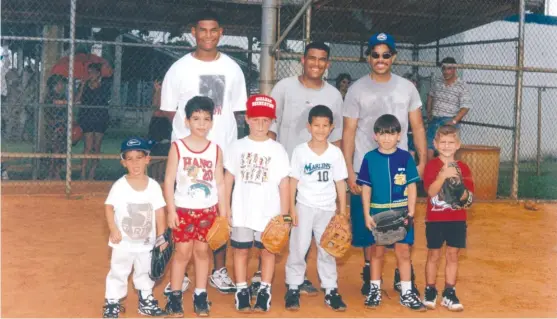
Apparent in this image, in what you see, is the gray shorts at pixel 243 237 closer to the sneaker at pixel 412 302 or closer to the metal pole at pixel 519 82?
the sneaker at pixel 412 302

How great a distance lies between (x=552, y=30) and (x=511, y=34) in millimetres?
1227

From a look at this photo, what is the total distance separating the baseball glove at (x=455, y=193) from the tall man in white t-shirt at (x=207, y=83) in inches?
63.3

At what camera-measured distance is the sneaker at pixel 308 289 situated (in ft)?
17.4

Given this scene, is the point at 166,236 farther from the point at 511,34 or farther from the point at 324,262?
the point at 511,34

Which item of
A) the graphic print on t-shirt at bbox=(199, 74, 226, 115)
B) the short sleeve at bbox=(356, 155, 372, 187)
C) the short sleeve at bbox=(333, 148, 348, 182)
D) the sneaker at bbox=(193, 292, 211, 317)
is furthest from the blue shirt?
the sneaker at bbox=(193, 292, 211, 317)

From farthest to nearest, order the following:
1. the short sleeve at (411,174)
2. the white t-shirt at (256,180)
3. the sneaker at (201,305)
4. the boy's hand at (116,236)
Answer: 1. the short sleeve at (411,174)
2. the white t-shirt at (256,180)
3. the sneaker at (201,305)
4. the boy's hand at (116,236)

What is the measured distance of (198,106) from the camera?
458 centimetres

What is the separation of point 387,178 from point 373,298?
0.90 metres

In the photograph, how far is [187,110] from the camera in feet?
15.2

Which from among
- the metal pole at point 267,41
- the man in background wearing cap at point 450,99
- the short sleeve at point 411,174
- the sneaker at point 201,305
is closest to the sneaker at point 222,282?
the sneaker at point 201,305

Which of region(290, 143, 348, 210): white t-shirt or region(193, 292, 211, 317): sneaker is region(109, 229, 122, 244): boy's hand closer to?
region(193, 292, 211, 317): sneaker

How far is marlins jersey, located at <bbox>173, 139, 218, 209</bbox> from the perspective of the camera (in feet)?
14.9

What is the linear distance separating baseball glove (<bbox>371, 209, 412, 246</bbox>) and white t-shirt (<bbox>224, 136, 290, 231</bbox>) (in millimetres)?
748

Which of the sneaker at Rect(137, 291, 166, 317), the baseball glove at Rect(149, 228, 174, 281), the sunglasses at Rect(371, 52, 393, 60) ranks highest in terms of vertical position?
the sunglasses at Rect(371, 52, 393, 60)
